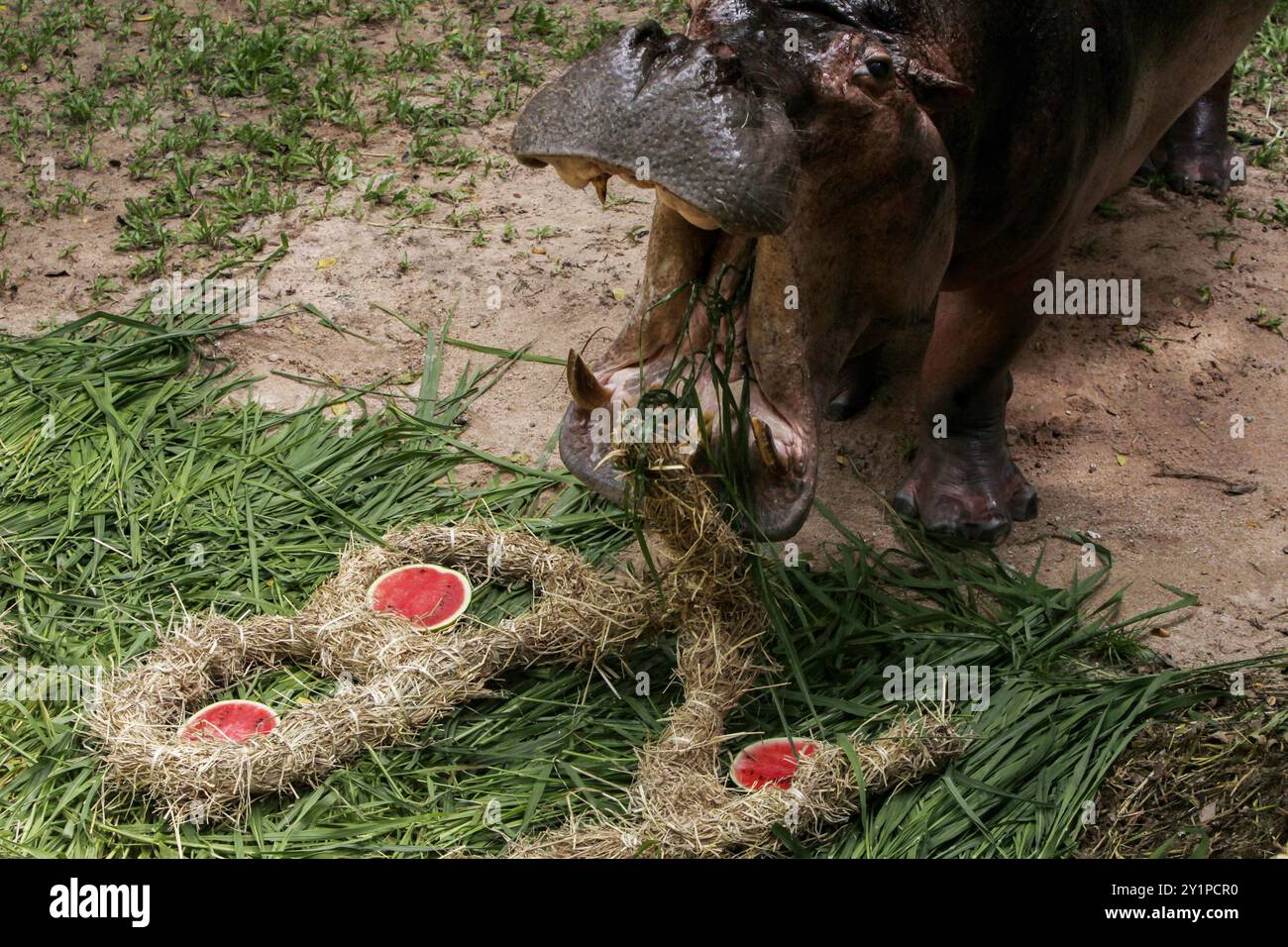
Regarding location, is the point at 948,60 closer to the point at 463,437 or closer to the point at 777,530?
the point at 777,530

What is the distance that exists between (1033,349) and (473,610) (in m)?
2.46

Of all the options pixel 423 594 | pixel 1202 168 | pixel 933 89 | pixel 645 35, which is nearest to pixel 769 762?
pixel 423 594

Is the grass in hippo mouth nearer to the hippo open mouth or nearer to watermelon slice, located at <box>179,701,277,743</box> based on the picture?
the hippo open mouth

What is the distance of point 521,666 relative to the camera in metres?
3.77

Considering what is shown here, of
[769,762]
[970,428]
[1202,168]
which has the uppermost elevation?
[1202,168]

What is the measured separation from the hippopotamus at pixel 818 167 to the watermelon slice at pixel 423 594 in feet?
2.46

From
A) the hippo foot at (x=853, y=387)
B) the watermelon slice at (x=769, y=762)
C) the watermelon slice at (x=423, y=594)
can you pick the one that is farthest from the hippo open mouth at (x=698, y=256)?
the hippo foot at (x=853, y=387)

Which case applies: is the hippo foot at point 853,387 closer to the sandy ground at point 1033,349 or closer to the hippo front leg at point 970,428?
the sandy ground at point 1033,349

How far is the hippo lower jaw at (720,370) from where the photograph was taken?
10.4ft

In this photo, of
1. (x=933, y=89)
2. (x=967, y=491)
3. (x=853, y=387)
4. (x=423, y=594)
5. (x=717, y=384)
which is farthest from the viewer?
(x=853, y=387)

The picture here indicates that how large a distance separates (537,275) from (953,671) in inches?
97.9

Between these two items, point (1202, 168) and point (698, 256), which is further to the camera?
point (1202, 168)

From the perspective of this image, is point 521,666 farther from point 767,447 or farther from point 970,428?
point 970,428

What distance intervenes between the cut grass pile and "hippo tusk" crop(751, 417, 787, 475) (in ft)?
1.39
